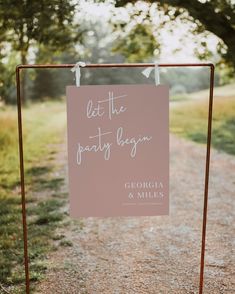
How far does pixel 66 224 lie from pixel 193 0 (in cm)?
323

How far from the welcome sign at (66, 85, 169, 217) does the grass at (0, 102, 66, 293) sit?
4.62 ft

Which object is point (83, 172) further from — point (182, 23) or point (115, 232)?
point (182, 23)

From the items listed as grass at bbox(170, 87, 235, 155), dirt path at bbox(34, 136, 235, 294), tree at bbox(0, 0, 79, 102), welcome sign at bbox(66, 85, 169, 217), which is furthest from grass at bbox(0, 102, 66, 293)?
grass at bbox(170, 87, 235, 155)

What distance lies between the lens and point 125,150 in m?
3.45

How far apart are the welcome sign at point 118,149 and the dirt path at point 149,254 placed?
116 cm

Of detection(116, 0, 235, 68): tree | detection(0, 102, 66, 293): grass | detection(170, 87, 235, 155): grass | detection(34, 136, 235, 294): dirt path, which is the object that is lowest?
detection(34, 136, 235, 294): dirt path

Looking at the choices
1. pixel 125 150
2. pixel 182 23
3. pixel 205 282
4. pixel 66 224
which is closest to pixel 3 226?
pixel 66 224

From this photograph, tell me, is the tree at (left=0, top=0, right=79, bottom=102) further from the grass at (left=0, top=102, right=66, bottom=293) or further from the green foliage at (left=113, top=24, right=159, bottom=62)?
the grass at (left=0, top=102, right=66, bottom=293)

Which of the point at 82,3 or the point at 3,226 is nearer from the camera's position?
the point at 82,3

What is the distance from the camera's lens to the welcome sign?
11.1 ft

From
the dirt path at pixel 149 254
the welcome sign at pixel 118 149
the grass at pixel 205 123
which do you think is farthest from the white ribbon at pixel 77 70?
the grass at pixel 205 123

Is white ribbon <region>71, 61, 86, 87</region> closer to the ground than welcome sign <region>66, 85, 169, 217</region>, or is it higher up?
higher up

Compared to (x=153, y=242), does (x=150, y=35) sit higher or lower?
higher

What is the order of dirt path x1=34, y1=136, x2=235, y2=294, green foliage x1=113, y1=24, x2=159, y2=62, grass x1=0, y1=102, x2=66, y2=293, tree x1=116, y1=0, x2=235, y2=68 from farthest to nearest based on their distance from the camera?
green foliage x1=113, y1=24, x2=159, y2=62
tree x1=116, y1=0, x2=235, y2=68
grass x1=0, y1=102, x2=66, y2=293
dirt path x1=34, y1=136, x2=235, y2=294
